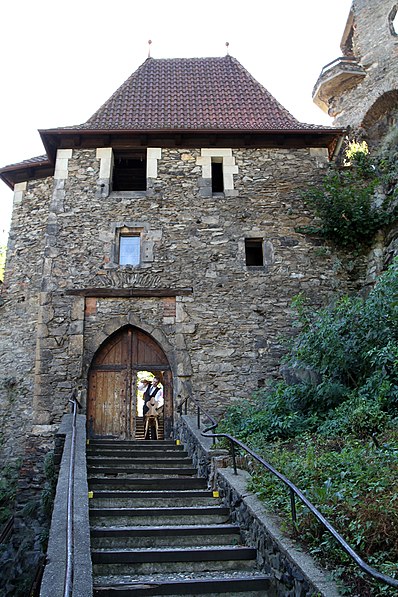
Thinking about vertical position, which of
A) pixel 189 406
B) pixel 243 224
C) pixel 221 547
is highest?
pixel 243 224

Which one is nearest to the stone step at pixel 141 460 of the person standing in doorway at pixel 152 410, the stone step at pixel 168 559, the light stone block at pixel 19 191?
the stone step at pixel 168 559

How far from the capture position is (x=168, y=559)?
199 inches

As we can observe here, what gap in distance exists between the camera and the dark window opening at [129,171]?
12.4 meters

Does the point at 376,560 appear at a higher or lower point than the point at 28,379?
lower

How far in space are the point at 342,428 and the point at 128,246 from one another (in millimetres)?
6044

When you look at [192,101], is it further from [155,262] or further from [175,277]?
[175,277]

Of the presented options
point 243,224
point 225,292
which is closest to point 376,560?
point 225,292

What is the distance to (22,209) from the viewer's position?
12953mm

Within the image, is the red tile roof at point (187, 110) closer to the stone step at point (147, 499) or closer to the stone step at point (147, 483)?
the stone step at point (147, 483)

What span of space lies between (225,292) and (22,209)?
535 centimetres

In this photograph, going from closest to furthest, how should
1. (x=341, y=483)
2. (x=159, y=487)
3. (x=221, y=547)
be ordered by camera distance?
(x=341, y=483)
(x=221, y=547)
(x=159, y=487)

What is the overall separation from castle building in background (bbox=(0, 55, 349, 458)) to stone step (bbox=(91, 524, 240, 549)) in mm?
4630

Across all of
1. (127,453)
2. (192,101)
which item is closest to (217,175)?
(192,101)

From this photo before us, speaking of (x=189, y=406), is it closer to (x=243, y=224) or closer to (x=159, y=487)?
(x=159, y=487)
